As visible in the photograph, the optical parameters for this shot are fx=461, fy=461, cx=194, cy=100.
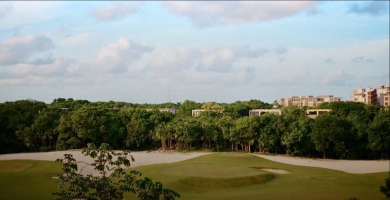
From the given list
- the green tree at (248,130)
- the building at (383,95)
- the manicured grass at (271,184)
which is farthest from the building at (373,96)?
the manicured grass at (271,184)

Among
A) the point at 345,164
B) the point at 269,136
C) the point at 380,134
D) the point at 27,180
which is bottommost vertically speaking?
the point at 27,180

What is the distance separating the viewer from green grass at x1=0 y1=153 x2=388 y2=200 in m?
21.0

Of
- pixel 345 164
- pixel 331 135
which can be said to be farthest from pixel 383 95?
pixel 345 164

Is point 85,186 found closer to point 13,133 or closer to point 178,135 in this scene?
point 13,133

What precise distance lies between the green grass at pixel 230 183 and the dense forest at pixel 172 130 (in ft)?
30.4

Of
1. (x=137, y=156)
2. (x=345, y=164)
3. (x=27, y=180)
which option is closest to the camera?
(x=27, y=180)

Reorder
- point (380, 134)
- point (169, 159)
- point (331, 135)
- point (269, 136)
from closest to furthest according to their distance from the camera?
point (380, 134), point (331, 135), point (169, 159), point (269, 136)

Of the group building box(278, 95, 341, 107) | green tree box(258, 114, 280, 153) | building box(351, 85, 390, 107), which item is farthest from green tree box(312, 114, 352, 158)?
building box(278, 95, 341, 107)

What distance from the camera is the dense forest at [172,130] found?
137 feet

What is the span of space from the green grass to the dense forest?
926 centimetres

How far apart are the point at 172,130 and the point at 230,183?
2704 cm

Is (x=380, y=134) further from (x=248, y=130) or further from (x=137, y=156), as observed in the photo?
(x=137, y=156)

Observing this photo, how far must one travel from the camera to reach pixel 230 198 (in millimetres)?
21281

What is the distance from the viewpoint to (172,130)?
5244 cm
